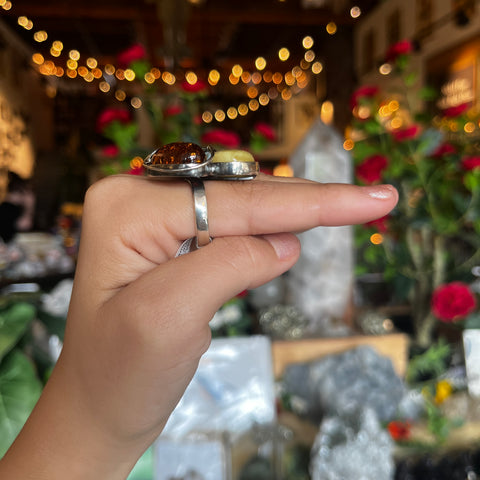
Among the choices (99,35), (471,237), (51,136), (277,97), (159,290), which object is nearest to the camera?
(159,290)

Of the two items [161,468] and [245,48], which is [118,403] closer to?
[161,468]

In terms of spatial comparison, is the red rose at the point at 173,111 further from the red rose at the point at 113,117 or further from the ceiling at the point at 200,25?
the ceiling at the point at 200,25

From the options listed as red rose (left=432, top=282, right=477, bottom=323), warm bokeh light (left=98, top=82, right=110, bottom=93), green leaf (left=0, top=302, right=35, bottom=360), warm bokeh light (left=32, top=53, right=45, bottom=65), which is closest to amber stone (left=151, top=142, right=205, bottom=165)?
green leaf (left=0, top=302, right=35, bottom=360)

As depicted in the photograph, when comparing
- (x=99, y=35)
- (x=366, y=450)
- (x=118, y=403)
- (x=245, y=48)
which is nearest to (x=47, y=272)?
(x=366, y=450)

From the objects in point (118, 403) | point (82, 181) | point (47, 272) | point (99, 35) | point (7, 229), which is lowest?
point (118, 403)

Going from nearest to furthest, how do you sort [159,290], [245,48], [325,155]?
[159,290] < [325,155] < [245,48]

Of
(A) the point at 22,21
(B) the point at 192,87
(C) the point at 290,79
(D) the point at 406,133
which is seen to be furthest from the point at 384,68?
(C) the point at 290,79

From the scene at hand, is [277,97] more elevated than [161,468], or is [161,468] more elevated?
[277,97]

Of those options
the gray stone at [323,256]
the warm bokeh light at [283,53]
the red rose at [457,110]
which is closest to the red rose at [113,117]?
the gray stone at [323,256]
